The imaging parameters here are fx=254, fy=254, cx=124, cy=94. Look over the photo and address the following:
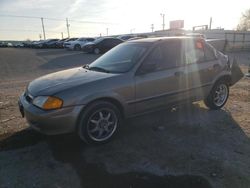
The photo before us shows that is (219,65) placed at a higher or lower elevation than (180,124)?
higher

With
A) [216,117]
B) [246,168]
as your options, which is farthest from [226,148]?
[216,117]

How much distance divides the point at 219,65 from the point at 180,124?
172cm

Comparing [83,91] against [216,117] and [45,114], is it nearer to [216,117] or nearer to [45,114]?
[45,114]

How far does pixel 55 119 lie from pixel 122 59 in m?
1.78

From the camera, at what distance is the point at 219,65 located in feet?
18.5

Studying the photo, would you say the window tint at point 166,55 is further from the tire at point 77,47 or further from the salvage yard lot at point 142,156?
the tire at point 77,47

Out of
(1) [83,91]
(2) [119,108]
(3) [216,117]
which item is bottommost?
(3) [216,117]

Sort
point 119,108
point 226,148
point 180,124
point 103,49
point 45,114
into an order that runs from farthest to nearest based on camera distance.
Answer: point 103,49
point 180,124
point 119,108
point 226,148
point 45,114

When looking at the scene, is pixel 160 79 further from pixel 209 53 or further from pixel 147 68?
pixel 209 53

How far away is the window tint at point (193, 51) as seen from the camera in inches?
203

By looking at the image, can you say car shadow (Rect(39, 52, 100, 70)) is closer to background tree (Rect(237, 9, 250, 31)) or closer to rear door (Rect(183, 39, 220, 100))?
rear door (Rect(183, 39, 220, 100))

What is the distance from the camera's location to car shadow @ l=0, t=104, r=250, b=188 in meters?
3.25

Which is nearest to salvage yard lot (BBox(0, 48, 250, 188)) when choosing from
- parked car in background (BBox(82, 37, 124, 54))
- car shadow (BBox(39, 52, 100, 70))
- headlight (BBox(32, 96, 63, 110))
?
headlight (BBox(32, 96, 63, 110))

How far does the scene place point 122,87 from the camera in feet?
13.7
